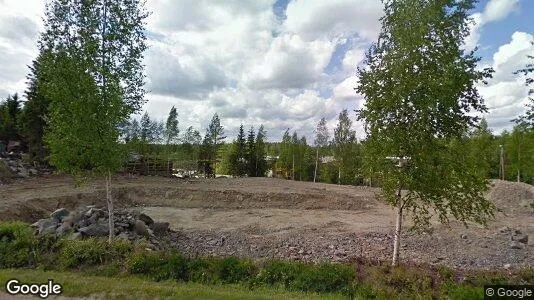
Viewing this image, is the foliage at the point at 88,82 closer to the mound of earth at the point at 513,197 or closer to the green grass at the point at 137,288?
the green grass at the point at 137,288

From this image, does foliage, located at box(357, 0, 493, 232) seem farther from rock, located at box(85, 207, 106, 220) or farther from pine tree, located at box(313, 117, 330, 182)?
pine tree, located at box(313, 117, 330, 182)

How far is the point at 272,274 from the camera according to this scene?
8.97 metres

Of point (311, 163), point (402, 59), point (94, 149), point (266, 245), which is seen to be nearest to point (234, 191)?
point (266, 245)

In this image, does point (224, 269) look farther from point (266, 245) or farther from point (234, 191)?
point (234, 191)

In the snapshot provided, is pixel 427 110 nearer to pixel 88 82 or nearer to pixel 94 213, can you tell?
pixel 88 82

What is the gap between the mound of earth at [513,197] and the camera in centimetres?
2867

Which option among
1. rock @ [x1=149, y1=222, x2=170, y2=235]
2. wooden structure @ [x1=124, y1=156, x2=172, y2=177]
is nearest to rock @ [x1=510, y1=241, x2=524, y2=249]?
rock @ [x1=149, y1=222, x2=170, y2=235]

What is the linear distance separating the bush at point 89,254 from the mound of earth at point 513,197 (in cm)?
2918

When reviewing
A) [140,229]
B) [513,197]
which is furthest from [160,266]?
[513,197]

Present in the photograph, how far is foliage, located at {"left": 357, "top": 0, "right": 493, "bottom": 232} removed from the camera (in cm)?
910

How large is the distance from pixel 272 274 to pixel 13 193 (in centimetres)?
2291

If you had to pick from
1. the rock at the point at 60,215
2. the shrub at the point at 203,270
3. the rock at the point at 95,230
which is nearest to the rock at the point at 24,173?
the rock at the point at 60,215

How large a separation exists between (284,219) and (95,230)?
12.7m

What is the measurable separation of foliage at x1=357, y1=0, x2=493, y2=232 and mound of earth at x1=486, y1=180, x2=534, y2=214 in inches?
934
